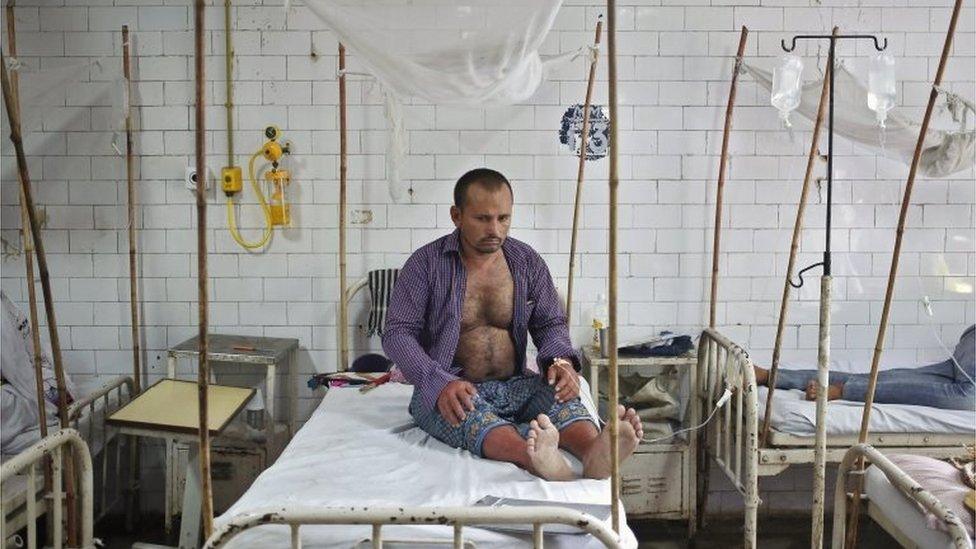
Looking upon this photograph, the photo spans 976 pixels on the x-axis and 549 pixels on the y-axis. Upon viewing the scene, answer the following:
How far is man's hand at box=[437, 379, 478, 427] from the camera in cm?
291

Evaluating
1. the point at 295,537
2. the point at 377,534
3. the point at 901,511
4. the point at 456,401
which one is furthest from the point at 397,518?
the point at 901,511

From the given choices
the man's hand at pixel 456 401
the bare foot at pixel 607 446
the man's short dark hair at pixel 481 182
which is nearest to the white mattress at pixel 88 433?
the man's hand at pixel 456 401

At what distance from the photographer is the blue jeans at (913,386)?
394 centimetres

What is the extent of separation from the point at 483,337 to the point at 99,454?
2316mm

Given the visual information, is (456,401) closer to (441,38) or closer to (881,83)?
(441,38)

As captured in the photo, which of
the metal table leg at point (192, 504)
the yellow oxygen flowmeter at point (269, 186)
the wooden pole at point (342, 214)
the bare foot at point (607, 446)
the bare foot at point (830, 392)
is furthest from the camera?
the yellow oxygen flowmeter at point (269, 186)

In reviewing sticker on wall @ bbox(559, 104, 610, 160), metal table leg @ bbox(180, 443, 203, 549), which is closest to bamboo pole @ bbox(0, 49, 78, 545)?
metal table leg @ bbox(180, 443, 203, 549)

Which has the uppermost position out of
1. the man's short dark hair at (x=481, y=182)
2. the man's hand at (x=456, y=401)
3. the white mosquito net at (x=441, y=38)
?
the white mosquito net at (x=441, y=38)

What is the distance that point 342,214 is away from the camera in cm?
448

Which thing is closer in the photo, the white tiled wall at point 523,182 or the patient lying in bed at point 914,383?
the patient lying in bed at point 914,383

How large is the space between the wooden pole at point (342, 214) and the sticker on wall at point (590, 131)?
3.97ft

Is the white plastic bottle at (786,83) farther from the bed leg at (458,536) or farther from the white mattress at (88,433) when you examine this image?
the white mattress at (88,433)

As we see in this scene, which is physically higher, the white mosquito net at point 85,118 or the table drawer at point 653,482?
the white mosquito net at point 85,118

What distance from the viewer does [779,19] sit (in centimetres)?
461
